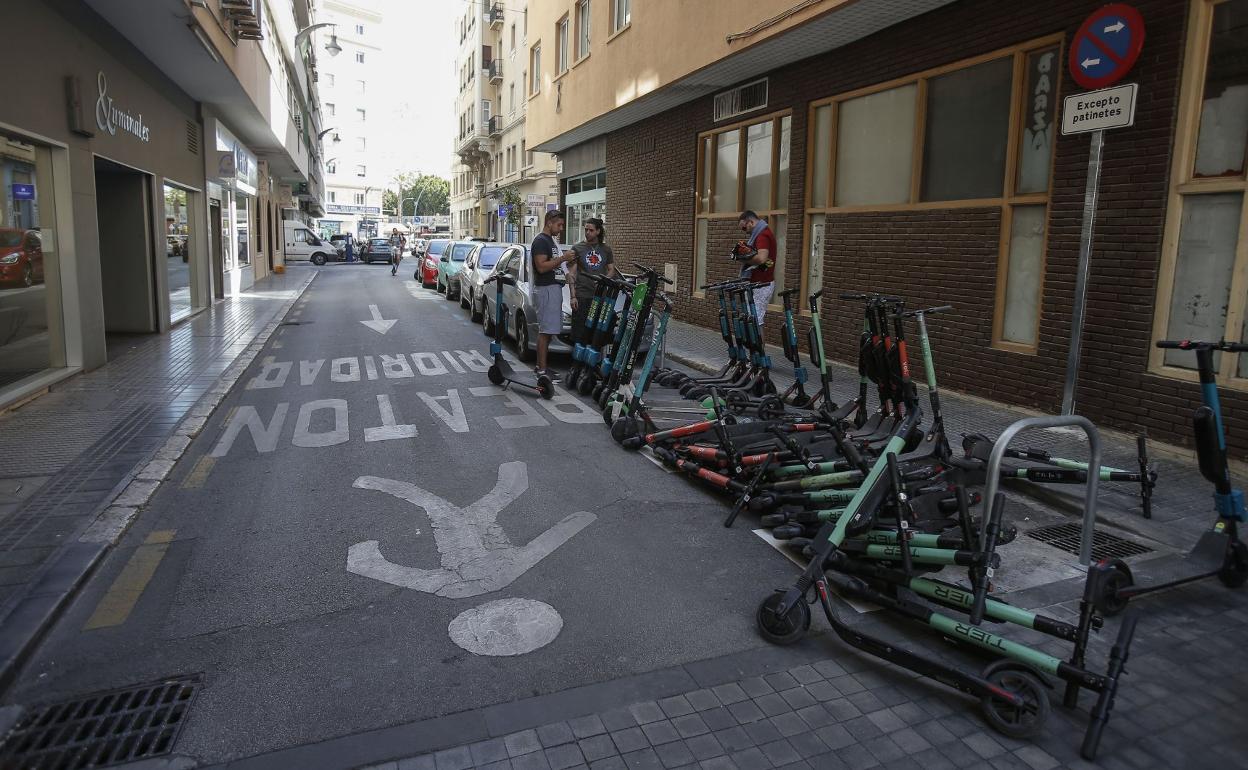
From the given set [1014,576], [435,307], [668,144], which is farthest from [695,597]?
[435,307]

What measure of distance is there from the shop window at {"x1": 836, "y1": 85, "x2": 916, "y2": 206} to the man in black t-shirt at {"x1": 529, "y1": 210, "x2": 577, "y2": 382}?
4373 mm

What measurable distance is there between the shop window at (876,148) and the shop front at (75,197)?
9808 mm

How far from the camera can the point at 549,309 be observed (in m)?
10.2

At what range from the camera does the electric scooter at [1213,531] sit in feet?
13.6

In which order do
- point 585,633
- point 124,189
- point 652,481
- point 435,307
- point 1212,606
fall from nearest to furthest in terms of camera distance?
point 585,633, point 1212,606, point 652,481, point 124,189, point 435,307

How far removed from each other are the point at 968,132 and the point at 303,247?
142ft

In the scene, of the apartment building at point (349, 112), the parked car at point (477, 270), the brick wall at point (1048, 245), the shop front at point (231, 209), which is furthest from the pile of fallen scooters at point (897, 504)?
the apartment building at point (349, 112)

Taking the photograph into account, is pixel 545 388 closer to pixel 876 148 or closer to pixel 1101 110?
pixel 876 148

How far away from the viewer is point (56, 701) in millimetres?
3328

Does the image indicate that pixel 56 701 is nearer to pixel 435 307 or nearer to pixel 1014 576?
pixel 1014 576

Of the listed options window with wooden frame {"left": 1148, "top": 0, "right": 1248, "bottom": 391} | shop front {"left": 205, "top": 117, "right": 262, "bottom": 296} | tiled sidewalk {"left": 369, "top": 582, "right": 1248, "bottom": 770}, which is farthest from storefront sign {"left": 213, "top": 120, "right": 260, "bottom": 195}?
tiled sidewalk {"left": 369, "top": 582, "right": 1248, "bottom": 770}

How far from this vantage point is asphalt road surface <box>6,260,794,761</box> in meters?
3.48

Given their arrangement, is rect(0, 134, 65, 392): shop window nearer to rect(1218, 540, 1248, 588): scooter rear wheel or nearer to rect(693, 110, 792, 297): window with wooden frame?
rect(693, 110, 792, 297): window with wooden frame

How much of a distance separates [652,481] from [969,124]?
616 cm
